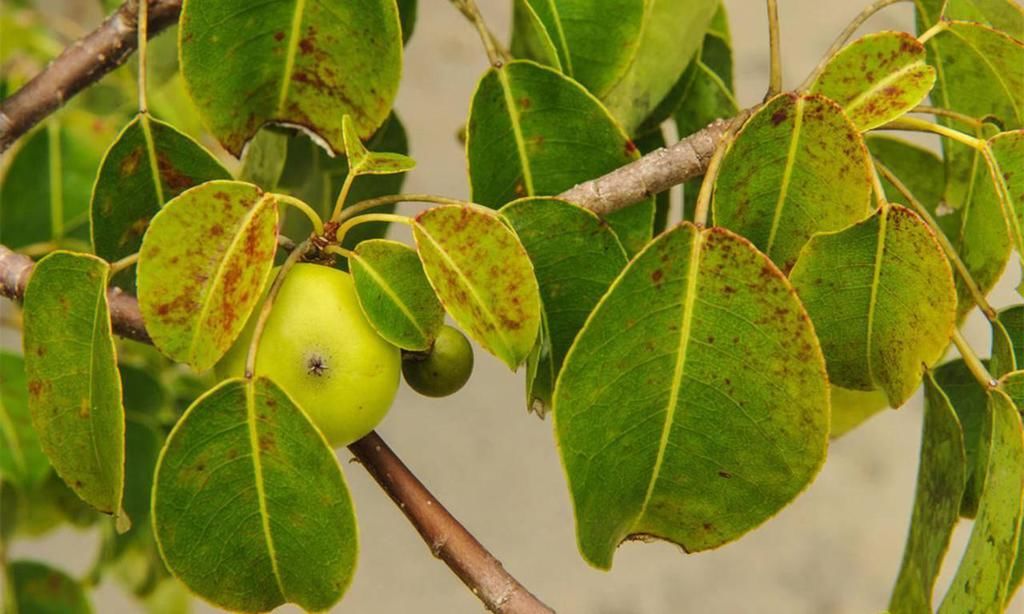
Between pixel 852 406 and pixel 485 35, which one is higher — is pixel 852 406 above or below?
below

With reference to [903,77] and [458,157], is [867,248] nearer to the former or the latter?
[903,77]

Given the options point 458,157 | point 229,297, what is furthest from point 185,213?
point 458,157

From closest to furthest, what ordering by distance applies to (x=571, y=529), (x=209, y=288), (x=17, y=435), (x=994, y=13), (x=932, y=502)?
(x=209, y=288), (x=932, y=502), (x=994, y=13), (x=17, y=435), (x=571, y=529)

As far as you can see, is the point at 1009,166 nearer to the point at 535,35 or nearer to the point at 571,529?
the point at 535,35

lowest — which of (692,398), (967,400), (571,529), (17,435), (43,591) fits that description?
(571,529)

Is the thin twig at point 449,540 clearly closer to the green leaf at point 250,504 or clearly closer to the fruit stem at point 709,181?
the green leaf at point 250,504

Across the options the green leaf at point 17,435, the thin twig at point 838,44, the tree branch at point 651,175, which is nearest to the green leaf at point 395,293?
the tree branch at point 651,175

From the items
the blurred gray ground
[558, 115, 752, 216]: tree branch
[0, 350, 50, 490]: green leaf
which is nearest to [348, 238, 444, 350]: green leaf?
[558, 115, 752, 216]: tree branch

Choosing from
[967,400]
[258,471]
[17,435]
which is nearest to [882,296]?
[967,400]

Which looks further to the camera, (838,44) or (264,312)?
(838,44)
